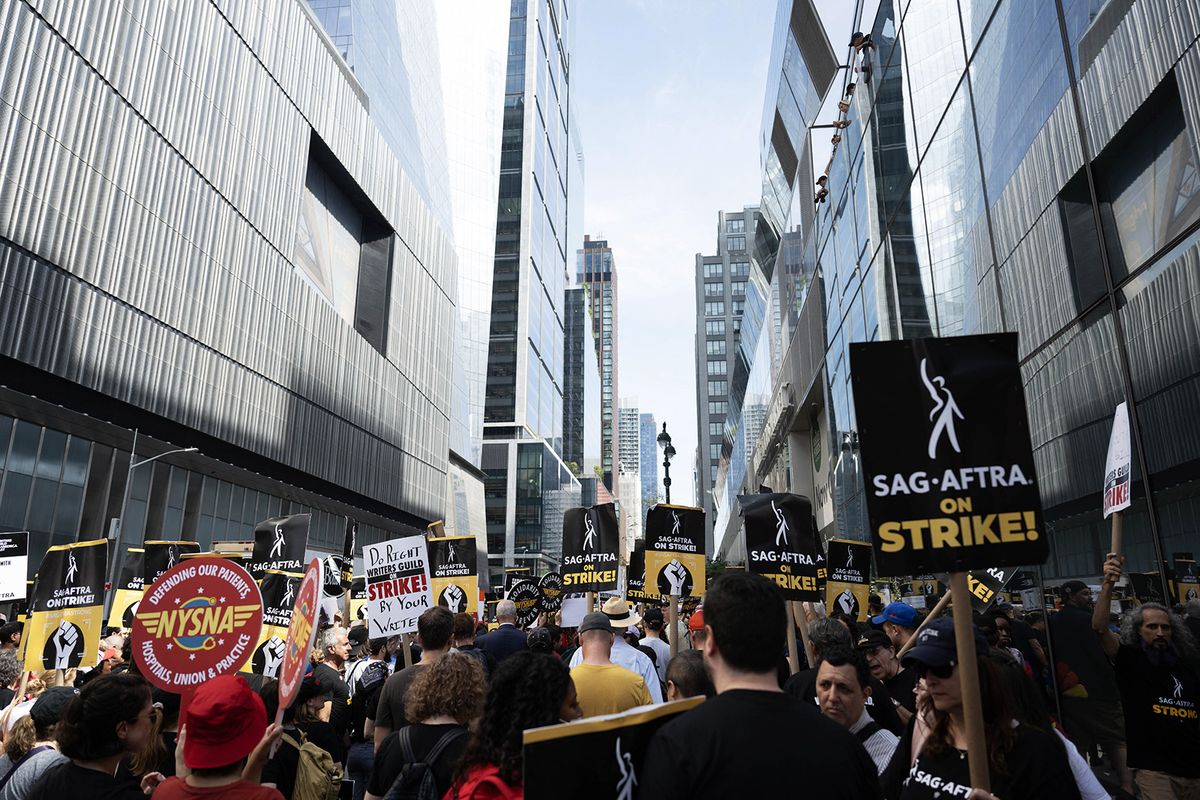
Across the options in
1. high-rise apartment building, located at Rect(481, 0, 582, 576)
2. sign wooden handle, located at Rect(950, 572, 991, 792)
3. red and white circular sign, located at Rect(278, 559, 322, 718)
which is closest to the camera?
sign wooden handle, located at Rect(950, 572, 991, 792)

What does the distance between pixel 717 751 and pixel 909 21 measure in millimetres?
21180

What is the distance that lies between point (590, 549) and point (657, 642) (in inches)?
127

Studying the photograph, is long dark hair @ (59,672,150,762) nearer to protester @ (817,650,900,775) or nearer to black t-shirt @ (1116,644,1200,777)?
protester @ (817,650,900,775)

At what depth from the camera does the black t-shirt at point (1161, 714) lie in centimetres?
558

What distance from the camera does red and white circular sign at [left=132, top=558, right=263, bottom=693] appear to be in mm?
5078

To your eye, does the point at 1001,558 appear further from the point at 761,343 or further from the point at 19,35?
the point at 761,343

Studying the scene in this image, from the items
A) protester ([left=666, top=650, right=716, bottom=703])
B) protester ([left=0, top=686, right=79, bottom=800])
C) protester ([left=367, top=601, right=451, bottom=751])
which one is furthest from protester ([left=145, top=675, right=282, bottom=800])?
protester ([left=666, top=650, right=716, bottom=703])

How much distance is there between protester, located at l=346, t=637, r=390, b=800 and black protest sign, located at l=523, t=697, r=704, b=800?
13.7 ft

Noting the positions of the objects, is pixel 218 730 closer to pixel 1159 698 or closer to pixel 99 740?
pixel 99 740

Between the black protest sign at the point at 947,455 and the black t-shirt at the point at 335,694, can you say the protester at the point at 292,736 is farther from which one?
the black protest sign at the point at 947,455

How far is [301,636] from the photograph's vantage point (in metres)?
4.52

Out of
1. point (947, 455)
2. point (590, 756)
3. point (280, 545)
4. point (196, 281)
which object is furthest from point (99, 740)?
point (196, 281)

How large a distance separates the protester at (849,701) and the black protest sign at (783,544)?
3544 mm

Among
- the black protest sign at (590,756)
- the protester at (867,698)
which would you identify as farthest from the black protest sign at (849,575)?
the black protest sign at (590,756)
